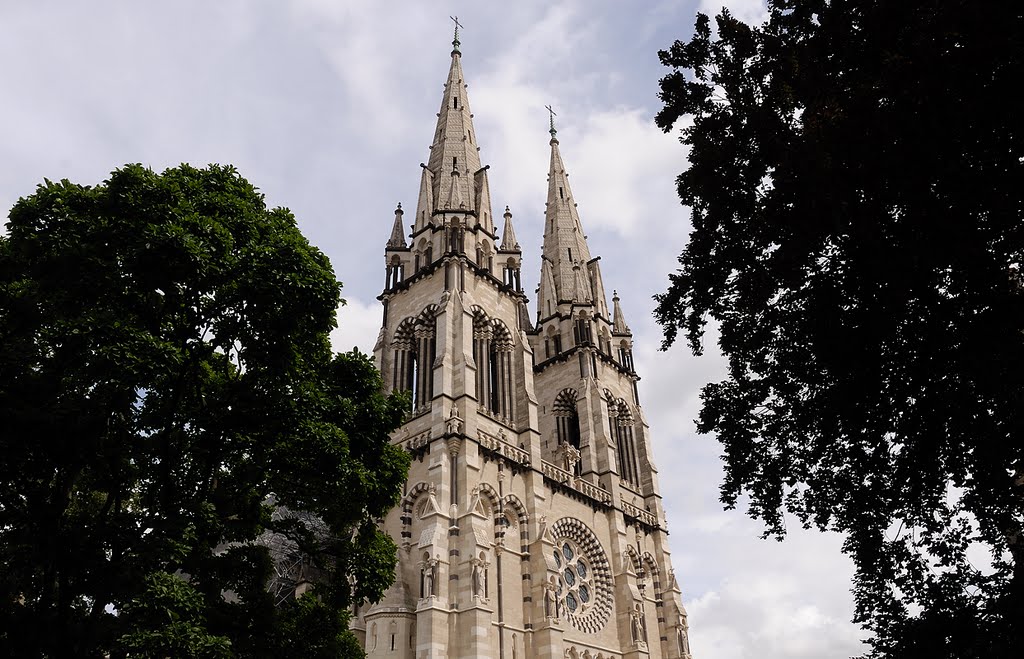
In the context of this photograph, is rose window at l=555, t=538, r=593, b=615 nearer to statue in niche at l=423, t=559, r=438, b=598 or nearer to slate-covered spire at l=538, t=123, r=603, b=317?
statue in niche at l=423, t=559, r=438, b=598

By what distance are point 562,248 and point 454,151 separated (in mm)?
9860

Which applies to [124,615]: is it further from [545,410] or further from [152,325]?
[545,410]

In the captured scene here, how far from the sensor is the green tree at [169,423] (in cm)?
1044

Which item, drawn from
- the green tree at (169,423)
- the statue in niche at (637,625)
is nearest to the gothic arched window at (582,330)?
the statue in niche at (637,625)

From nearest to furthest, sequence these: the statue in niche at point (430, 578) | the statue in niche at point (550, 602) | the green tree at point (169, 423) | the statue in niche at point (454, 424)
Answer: the green tree at point (169, 423)
the statue in niche at point (430, 578)
the statue in niche at point (550, 602)
the statue in niche at point (454, 424)

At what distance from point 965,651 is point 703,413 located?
450cm

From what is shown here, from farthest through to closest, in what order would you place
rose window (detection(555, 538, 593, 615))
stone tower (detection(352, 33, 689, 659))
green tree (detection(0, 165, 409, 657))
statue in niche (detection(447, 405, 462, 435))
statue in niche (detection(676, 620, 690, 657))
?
statue in niche (detection(676, 620, 690, 657)), rose window (detection(555, 538, 593, 615)), statue in niche (detection(447, 405, 462, 435)), stone tower (detection(352, 33, 689, 659)), green tree (detection(0, 165, 409, 657))

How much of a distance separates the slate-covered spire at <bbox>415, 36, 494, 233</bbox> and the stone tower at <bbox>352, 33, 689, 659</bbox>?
4.2 inches

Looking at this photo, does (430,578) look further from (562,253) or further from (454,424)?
(562,253)

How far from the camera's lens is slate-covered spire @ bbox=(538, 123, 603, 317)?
4316 cm

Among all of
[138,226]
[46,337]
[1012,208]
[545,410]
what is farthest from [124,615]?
[545,410]

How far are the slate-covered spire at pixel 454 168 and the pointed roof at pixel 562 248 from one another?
743cm

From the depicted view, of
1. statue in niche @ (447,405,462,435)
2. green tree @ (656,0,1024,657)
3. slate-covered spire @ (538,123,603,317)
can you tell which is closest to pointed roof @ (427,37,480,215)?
slate-covered spire @ (538,123,603,317)

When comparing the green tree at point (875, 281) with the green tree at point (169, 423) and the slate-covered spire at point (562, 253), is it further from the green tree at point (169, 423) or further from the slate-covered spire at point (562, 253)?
the slate-covered spire at point (562, 253)
